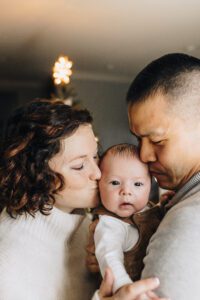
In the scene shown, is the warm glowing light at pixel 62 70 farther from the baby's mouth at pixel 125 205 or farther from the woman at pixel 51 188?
the baby's mouth at pixel 125 205

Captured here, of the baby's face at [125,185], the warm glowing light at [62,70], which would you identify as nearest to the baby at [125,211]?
the baby's face at [125,185]

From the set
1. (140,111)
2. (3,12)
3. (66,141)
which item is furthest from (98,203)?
(3,12)

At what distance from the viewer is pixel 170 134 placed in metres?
1.26

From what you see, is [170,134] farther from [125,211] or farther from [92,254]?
[92,254]

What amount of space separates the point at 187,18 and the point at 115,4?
0.85m

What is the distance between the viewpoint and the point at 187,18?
4656 millimetres

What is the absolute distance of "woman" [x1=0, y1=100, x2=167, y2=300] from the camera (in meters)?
1.49

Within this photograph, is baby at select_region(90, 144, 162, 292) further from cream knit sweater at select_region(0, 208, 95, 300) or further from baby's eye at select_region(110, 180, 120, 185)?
cream knit sweater at select_region(0, 208, 95, 300)

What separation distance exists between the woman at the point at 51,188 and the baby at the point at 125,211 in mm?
61

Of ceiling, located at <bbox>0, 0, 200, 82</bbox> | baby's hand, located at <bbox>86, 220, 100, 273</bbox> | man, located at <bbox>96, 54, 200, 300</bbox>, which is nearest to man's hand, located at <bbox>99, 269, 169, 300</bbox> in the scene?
man, located at <bbox>96, 54, 200, 300</bbox>

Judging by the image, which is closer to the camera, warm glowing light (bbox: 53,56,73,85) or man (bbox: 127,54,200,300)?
man (bbox: 127,54,200,300)

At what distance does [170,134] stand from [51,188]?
1.63ft

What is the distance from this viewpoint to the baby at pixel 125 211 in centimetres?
136

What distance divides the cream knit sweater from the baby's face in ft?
0.59
